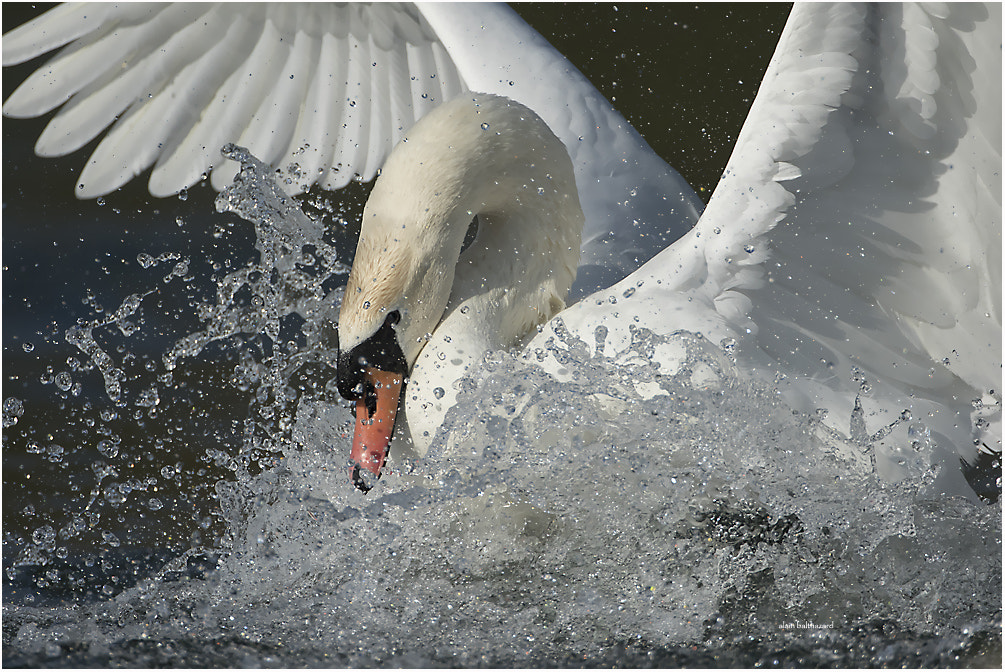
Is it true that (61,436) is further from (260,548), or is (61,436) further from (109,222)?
(109,222)

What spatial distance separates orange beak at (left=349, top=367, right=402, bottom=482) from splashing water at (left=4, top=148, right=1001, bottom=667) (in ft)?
0.30

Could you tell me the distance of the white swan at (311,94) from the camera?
3.80 metres

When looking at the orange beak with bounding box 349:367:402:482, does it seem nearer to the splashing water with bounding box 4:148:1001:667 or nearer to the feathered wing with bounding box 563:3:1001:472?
the splashing water with bounding box 4:148:1001:667

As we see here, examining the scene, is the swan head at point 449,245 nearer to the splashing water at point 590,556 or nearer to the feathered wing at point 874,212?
the splashing water at point 590,556

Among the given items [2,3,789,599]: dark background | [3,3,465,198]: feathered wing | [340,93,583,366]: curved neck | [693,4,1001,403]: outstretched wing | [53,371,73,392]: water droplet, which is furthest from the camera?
[53,371,73,392]: water droplet

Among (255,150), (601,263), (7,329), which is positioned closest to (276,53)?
(255,150)

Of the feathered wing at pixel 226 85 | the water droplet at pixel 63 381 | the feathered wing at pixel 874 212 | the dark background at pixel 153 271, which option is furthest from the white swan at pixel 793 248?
the water droplet at pixel 63 381

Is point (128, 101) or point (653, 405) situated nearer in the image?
point (653, 405)

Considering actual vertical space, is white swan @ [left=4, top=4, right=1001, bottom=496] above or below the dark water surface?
above

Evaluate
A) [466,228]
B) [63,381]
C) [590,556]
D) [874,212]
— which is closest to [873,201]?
[874,212]

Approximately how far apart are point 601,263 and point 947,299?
127 cm

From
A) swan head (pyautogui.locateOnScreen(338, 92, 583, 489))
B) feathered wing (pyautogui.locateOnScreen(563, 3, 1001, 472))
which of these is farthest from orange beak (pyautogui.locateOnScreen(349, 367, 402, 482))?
feathered wing (pyautogui.locateOnScreen(563, 3, 1001, 472))

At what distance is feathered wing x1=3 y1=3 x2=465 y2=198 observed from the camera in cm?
375

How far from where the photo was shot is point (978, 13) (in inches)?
93.7
